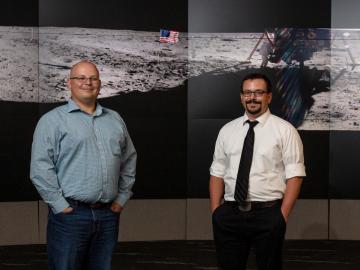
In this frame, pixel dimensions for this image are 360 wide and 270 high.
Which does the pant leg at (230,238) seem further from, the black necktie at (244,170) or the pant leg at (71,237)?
the pant leg at (71,237)

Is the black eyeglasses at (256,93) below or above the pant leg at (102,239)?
above

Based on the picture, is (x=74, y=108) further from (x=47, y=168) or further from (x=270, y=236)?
(x=270, y=236)

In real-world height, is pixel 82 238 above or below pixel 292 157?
below

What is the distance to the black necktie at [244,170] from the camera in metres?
3.40

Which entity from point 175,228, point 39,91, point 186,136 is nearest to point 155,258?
point 175,228

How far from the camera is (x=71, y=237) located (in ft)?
10.0

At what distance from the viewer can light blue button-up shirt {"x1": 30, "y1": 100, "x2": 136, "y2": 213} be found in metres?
3.05

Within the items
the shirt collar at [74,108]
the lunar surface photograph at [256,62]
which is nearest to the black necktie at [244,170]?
the shirt collar at [74,108]

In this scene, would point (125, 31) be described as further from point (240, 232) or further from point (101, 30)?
point (240, 232)

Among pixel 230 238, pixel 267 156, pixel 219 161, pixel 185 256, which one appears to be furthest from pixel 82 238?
pixel 185 256

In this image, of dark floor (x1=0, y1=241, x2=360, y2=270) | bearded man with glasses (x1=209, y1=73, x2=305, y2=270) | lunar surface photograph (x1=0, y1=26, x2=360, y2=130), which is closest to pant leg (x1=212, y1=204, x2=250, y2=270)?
bearded man with glasses (x1=209, y1=73, x2=305, y2=270)

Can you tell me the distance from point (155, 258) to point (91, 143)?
2.78 metres

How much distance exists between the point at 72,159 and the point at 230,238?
3.34 feet

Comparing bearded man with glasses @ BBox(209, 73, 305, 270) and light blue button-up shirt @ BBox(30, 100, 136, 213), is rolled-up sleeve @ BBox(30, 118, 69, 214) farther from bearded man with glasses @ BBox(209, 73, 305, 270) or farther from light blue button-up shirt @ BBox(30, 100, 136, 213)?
bearded man with glasses @ BBox(209, 73, 305, 270)
